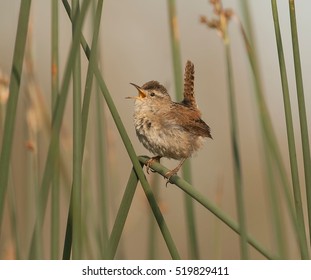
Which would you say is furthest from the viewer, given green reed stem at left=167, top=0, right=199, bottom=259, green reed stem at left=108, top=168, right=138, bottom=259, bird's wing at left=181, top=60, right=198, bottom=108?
bird's wing at left=181, top=60, right=198, bottom=108

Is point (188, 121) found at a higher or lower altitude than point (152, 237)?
higher

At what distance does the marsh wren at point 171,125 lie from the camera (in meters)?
2.60

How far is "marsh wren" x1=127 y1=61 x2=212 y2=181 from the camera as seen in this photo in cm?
260

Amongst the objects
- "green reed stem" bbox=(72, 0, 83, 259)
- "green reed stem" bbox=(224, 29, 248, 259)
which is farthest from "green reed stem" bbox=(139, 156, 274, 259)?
"green reed stem" bbox=(72, 0, 83, 259)

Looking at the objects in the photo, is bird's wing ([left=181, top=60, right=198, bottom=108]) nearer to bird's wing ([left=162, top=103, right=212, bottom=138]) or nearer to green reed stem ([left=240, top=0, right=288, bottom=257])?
bird's wing ([left=162, top=103, right=212, bottom=138])

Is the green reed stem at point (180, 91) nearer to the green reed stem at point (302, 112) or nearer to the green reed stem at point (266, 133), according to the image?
the green reed stem at point (266, 133)

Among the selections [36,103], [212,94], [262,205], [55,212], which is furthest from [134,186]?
[262,205]

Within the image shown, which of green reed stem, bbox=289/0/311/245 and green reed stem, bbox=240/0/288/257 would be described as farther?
green reed stem, bbox=240/0/288/257

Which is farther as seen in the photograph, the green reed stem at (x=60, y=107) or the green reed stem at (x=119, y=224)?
the green reed stem at (x=119, y=224)

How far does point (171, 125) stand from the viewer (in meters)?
2.68

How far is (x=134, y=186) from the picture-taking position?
Answer: 1.71 metres

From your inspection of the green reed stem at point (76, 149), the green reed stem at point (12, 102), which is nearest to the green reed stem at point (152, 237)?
the green reed stem at point (76, 149)

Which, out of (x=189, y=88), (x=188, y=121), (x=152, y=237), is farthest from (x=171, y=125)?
(x=152, y=237)

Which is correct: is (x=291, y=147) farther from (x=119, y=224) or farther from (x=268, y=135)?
(x=119, y=224)
